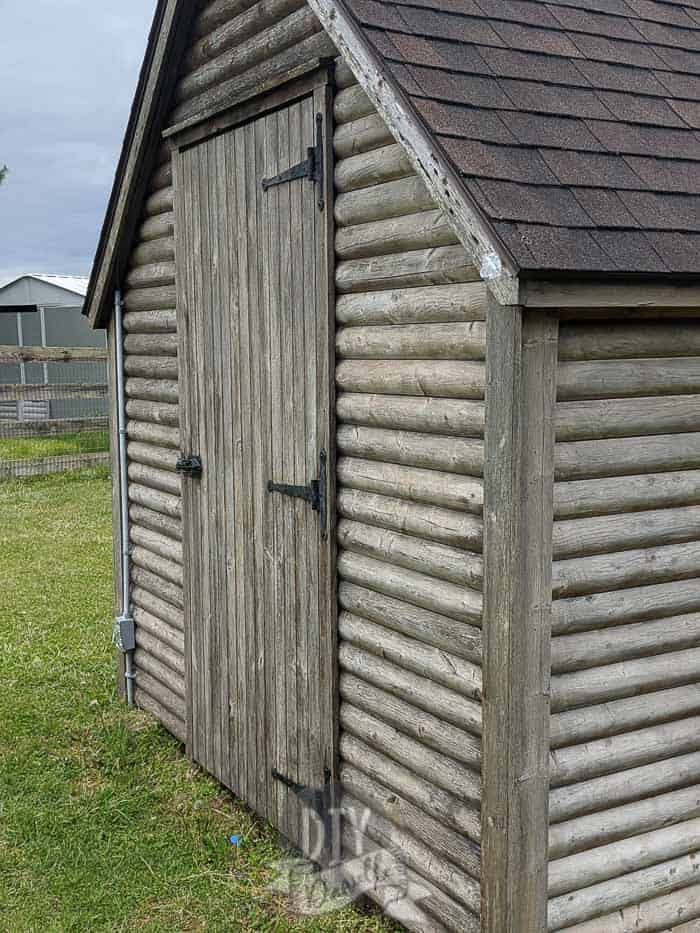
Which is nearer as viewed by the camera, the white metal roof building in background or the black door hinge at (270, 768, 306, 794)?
the black door hinge at (270, 768, 306, 794)

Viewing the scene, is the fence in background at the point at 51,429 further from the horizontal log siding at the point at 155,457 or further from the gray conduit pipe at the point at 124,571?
the horizontal log siding at the point at 155,457

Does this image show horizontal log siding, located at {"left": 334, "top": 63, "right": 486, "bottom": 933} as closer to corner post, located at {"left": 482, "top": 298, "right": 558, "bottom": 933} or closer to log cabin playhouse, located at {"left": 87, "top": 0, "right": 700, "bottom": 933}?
log cabin playhouse, located at {"left": 87, "top": 0, "right": 700, "bottom": 933}

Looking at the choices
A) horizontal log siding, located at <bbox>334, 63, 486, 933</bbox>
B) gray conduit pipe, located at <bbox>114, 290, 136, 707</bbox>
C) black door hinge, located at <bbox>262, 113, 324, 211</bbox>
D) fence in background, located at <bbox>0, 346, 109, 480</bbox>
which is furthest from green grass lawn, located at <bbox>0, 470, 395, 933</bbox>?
fence in background, located at <bbox>0, 346, 109, 480</bbox>

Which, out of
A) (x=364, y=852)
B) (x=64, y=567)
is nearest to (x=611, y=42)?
(x=364, y=852)

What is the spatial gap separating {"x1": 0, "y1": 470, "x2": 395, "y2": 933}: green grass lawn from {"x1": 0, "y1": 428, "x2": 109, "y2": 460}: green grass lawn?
8.71m

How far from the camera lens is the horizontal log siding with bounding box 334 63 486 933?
3.43 meters

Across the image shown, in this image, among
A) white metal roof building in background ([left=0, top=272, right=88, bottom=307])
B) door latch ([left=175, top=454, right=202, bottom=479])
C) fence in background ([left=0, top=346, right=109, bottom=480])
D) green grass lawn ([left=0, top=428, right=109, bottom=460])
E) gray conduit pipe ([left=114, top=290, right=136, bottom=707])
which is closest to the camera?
door latch ([left=175, top=454, right=202, bottom=479])

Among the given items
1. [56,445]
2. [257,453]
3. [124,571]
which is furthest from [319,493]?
[56,445]

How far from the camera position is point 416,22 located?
358 cm

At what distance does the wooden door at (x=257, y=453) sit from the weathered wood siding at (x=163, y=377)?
30cm

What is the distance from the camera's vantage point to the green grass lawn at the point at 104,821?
4.28 meters

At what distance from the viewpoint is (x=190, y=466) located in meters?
5.41

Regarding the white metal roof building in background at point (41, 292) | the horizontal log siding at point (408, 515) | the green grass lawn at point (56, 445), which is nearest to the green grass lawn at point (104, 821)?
the horizontal log siding at point (408, 515)

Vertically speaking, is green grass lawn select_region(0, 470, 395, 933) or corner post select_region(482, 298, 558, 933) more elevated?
corner post select_region(482, 298, 558, 933)
